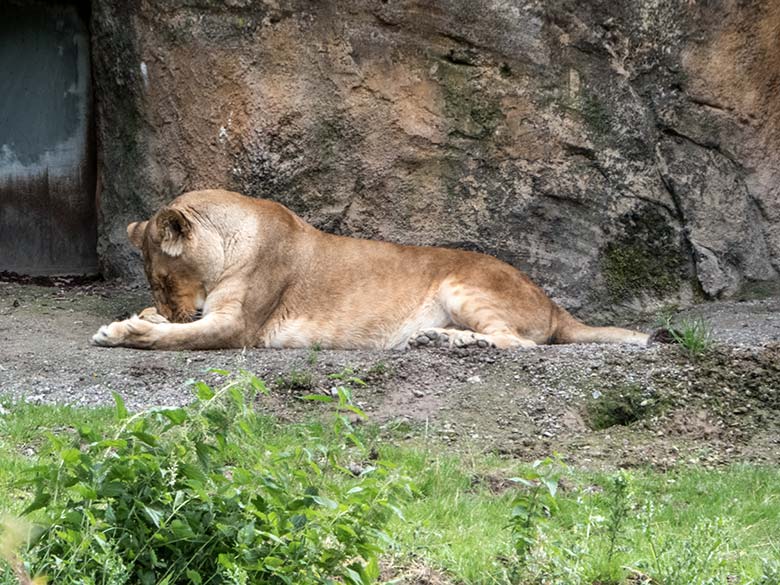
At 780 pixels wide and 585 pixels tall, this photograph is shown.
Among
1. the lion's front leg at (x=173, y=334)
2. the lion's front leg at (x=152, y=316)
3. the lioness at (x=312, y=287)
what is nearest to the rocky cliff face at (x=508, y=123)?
the lioness at (x=312, y=287)

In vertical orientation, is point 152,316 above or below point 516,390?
below

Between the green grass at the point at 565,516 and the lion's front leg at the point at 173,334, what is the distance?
1.88 metres

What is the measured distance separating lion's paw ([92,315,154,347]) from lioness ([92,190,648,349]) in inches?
13.0

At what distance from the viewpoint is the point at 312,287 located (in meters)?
8.97

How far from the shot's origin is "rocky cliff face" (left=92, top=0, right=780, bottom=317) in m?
9.64

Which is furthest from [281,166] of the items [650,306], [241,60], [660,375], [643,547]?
[643,547]

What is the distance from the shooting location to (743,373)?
23.5 feet

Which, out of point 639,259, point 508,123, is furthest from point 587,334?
point 508,123

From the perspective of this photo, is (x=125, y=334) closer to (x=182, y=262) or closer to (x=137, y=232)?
(x=182, y=262)

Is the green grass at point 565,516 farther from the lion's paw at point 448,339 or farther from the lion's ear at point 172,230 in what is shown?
the lion's ear at point 172,230

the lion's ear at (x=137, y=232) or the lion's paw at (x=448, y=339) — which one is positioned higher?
Answer: the lion's ear at (x=137, y=232)

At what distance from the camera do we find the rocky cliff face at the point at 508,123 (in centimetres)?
964

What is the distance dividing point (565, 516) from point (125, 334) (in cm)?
400

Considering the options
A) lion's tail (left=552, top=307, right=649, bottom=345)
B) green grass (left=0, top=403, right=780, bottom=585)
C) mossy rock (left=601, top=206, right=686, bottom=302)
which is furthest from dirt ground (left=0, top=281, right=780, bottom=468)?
mossy rock (left=601, top=206, right=686, bottom=302)
